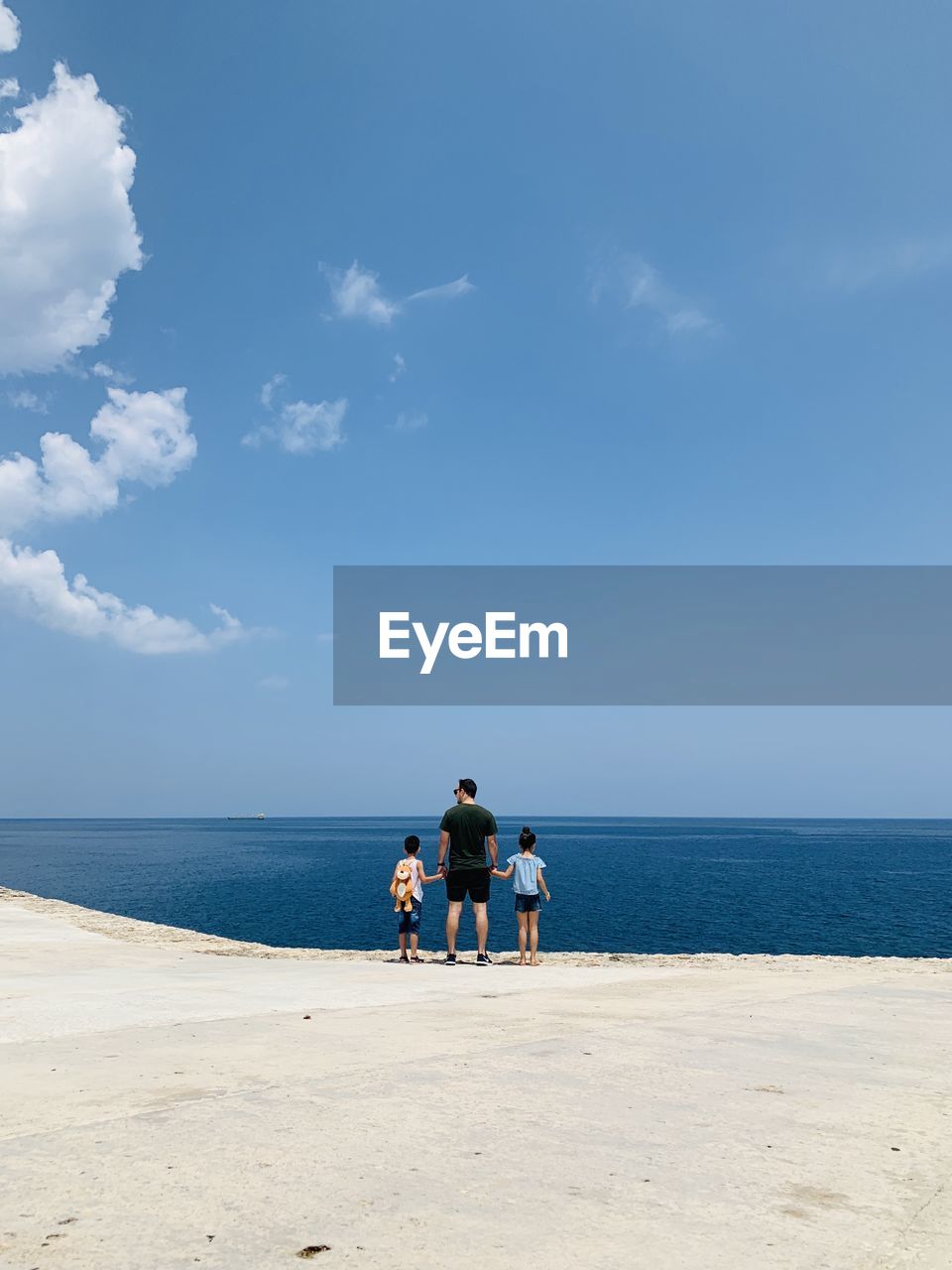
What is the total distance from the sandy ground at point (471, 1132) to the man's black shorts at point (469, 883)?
238 centimetres

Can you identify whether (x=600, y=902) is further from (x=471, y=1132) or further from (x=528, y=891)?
(x=471, y=1132)

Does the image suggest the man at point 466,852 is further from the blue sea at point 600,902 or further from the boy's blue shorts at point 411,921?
the blue sea at point 600,902

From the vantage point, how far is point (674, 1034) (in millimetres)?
6137

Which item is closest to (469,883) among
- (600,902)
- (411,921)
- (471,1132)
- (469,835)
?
(469,835)

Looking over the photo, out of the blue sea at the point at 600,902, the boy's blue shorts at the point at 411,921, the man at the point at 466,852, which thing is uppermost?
the man at the point at 466,852

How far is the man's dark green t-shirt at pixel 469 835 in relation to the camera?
1030cm

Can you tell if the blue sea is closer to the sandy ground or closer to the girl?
the girl

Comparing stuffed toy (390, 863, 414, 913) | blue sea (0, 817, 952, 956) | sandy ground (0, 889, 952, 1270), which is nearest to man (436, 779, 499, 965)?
stuffed toy (390, 863, 414, 913)

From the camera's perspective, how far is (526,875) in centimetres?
1158

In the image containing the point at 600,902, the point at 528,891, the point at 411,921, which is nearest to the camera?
the point at 411,921

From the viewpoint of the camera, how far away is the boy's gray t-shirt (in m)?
11.5

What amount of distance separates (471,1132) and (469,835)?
646 cm

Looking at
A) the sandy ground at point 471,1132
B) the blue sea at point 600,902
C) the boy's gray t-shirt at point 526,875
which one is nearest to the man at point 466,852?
the boy's gray t-shirt at point 526,875

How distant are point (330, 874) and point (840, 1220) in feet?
249
